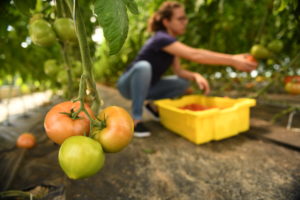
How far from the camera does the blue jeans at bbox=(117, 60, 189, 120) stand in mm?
1855

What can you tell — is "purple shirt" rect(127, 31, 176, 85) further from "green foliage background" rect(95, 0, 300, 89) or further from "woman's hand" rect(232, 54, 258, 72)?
"woman's hand" rect(232, 54, 258, 72)

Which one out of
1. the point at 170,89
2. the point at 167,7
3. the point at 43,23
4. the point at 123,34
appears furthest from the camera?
the point at 170,89

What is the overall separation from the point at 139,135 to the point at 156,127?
0.30m

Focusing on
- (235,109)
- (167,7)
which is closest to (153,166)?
(235,109)

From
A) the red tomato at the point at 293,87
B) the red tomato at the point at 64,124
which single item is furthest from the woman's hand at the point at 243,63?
the red tomato at the point at 64,124

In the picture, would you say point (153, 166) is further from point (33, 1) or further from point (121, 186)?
point (33, 1)

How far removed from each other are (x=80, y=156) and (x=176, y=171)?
796 millimetres

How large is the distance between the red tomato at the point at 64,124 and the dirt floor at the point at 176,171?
1.06 ft

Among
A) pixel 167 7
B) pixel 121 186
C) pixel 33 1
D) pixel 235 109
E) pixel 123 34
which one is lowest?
pixel 121 186

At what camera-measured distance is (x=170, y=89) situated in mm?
2312

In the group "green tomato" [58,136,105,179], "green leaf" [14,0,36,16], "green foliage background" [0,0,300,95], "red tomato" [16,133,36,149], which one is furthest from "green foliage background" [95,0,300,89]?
"green tomato" [58,136,105,179]

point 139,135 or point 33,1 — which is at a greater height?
point 33,1

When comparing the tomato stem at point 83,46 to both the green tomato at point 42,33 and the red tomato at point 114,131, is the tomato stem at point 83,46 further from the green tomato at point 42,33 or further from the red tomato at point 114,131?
the green tomato at point 42,33

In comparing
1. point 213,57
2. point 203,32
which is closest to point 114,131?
point 213,57
